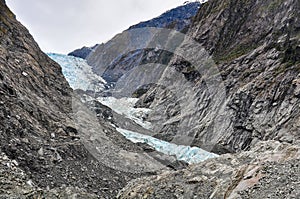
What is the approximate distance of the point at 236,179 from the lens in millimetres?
11086

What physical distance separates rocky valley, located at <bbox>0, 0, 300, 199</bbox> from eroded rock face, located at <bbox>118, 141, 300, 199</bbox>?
0.13ft

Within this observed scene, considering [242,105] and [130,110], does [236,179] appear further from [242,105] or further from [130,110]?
[130,110]

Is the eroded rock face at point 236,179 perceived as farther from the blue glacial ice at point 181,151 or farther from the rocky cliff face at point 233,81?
the blue glacial ice at point 181,151

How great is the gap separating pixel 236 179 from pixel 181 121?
2167cm

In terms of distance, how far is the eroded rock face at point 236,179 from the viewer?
373 inches

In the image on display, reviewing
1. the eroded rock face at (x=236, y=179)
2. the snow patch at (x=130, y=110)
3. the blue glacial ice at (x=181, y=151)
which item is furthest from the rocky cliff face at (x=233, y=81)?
the eroded rock face at (x=236, y=179)

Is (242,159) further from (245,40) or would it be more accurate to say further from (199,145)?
(245,40)

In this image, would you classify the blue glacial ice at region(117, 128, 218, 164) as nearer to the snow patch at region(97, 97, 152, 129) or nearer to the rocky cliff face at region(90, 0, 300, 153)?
the rocky cliff face at region(90, 0, 300, 153)

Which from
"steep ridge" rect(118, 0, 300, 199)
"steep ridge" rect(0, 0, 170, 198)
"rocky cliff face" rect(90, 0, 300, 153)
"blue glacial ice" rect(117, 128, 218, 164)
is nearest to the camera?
"steep ridge" rect(118, 0, 300, 199)

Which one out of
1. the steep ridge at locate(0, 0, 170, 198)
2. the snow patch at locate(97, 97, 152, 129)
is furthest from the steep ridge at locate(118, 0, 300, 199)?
the steep ridge at locate(0, 0, 170, 198)

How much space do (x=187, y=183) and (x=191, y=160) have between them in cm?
1011

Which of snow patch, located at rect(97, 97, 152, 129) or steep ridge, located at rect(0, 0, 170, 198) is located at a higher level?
snow patch, located at rect(97, 97, 152, 129)

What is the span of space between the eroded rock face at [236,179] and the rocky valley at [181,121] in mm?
40

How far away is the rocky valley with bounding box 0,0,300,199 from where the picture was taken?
42.3 ft
